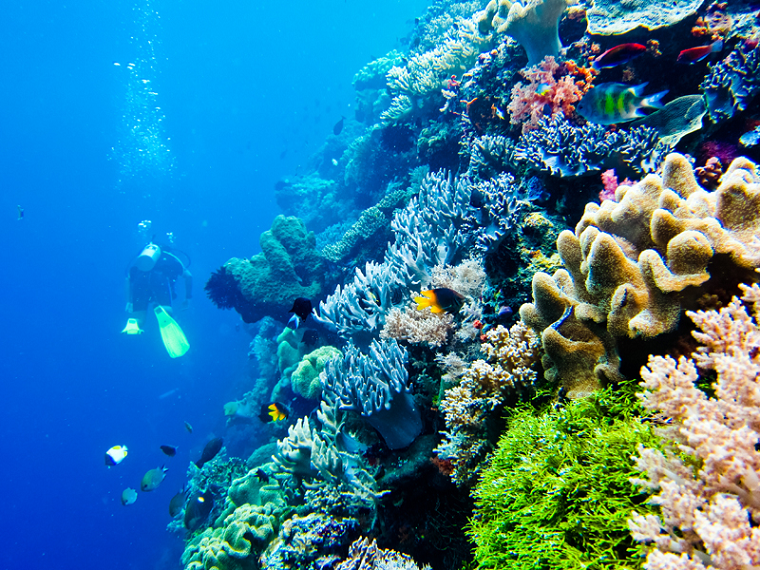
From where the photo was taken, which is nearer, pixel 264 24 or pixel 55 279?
pixel 55 279

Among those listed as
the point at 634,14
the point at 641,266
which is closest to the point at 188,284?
the point at 634,14

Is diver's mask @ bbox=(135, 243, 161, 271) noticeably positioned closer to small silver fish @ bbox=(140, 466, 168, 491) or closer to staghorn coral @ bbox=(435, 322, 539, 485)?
small silver fish @ bbox=(140, 466, 168, 491)

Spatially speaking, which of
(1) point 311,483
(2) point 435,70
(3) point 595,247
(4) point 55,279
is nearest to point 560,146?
(3) point 595,247

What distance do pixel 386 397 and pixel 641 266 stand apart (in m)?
2.27

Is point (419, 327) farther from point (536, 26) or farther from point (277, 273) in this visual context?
point (277, 273)

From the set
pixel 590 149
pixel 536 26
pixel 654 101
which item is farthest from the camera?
pixel 536 26

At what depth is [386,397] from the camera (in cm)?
312

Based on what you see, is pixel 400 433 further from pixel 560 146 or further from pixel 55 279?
pixel 55 279

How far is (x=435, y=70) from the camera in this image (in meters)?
7.84

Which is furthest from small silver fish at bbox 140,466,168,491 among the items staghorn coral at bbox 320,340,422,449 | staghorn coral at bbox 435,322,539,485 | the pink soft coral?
the pink soft coral

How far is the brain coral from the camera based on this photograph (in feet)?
5.31

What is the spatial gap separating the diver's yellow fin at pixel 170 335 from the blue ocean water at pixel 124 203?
42.5 ft

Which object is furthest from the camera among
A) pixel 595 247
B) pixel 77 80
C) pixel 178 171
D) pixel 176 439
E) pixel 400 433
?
pixel 178 171

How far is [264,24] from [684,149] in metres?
120
